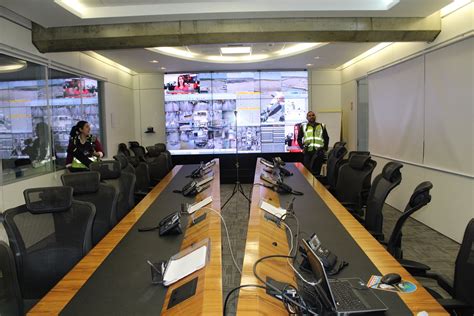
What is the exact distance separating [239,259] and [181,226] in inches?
59.8

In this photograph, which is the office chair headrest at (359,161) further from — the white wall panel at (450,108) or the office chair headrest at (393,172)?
the white wall panel at (450,108)

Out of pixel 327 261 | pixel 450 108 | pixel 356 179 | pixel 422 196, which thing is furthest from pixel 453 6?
pixel 327 261

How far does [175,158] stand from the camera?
9.30 meters

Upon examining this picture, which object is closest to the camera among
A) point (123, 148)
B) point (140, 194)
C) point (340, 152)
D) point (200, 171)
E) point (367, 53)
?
point (140, 194)

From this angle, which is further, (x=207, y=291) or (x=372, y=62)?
(x=372, y=62)

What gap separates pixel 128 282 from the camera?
1685 mm

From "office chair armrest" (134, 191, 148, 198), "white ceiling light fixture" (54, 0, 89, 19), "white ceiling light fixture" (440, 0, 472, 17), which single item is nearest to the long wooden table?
"office chair armrest" (134, 191, 148, 198)

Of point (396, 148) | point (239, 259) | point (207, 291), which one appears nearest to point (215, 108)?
point (396, 148)

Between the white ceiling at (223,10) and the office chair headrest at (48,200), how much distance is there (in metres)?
2.80

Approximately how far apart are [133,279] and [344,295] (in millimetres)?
972

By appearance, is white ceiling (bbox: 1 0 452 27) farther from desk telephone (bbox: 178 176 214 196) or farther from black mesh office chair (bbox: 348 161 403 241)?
black mesh office chair (bbox: 348 161 403 241)

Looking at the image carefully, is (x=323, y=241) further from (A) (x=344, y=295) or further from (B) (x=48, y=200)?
(B) (x=48, y=200)

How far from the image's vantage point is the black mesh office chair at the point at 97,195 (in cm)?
299

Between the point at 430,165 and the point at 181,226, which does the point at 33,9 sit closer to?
the point at 181,226
